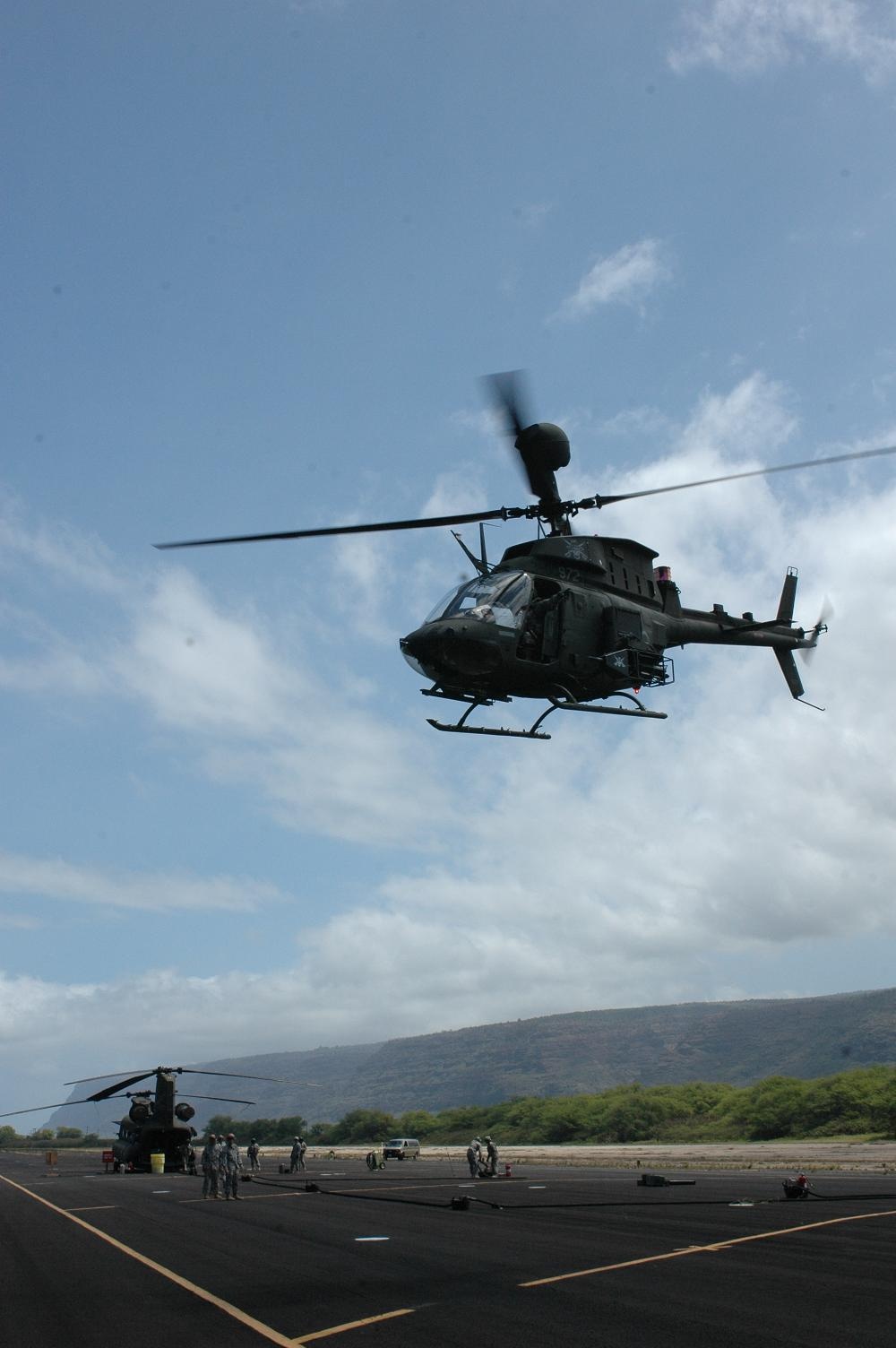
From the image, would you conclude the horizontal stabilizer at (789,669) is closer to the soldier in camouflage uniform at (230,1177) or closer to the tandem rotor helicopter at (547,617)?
the tandem rotor helicopter at (547,617)

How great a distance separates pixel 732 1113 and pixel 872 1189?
52.6m

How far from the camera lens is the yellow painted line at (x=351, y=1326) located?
9969 mm

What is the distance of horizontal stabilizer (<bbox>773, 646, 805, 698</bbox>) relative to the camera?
3503cm

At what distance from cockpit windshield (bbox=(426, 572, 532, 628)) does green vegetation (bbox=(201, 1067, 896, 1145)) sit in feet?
158

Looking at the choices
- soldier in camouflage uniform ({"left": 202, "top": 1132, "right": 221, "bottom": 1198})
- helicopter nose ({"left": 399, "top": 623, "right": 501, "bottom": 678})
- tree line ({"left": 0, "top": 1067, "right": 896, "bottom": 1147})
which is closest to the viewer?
helicopter nose ({"left": 399, "top": 623, "right": 501, "bottom": 678})

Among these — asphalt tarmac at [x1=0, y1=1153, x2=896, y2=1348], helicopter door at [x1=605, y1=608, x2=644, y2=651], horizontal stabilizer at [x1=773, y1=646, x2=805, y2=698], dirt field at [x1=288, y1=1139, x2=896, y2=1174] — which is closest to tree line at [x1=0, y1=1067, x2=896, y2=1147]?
dirt field at [x1=288, y1=1139, x2=896, y2=1174]

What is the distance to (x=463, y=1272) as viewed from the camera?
46.3 feet

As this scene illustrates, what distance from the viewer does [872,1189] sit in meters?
27.8

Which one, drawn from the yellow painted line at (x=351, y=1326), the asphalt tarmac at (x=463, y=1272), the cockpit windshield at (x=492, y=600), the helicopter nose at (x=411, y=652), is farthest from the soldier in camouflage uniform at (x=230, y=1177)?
the yellow painted line at (x=351, y=1326)

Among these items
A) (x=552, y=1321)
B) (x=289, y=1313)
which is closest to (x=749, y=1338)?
(x=552, y=1321)

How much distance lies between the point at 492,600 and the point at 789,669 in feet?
46.9

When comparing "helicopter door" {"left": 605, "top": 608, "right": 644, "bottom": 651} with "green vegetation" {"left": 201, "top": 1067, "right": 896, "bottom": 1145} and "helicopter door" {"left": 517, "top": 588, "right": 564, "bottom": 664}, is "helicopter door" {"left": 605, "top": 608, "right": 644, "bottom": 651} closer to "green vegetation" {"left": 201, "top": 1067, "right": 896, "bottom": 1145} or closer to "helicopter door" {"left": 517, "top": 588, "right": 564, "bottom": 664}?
"helicopter door" {"left": 517, "top": 588, "right": 564, "bottom": 664}

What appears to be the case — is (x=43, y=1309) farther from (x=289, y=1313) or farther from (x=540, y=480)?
(x=540, y=480)

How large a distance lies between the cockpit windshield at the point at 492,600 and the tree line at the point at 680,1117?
4828 centimetres
